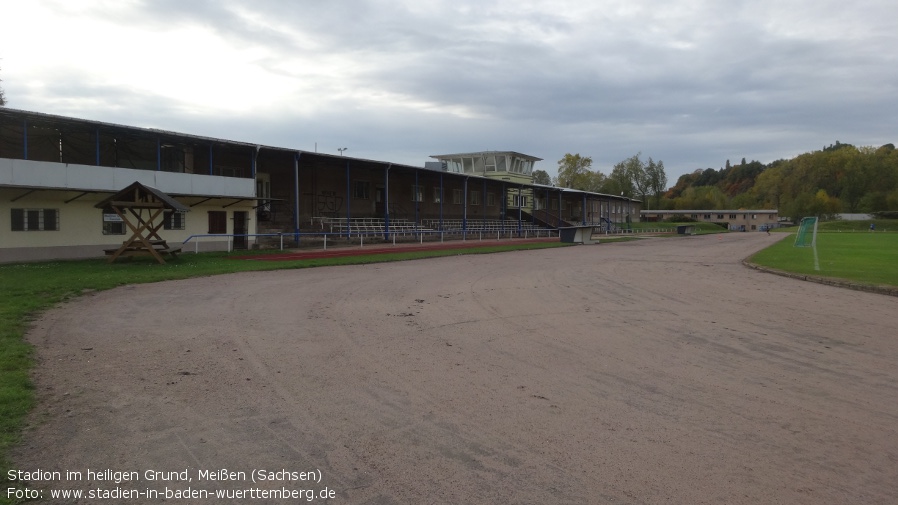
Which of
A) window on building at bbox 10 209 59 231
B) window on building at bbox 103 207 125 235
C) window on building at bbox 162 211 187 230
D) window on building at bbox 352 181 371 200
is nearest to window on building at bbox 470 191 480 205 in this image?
Result: window on building at bbox 352 181 371 200

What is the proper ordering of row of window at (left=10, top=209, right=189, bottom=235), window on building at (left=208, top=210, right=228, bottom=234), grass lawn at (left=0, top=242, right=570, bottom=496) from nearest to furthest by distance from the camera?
grass lawn at (left=0, top=242, right=570, bottom=496) < row of window at (left=10, top=209, right=189, bottom=235) < window on building at (left=208, top=210, right=228, bottom=234)

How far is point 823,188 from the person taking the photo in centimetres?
12975

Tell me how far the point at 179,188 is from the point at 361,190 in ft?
58.6

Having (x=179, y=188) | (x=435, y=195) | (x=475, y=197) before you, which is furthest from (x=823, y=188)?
(x=179, y=188)

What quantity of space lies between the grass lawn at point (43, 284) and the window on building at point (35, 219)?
2608mm

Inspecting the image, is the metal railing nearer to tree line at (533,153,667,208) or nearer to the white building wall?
the white building wall

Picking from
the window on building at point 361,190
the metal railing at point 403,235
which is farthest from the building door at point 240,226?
the window on building at point 361,190

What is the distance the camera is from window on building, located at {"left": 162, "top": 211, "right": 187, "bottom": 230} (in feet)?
89.2

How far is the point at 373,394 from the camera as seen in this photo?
19.7 ft

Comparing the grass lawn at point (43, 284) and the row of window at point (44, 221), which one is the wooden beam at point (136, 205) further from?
the row of window at point (44, 221)

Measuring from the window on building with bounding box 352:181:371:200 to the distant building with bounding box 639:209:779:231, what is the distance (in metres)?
86.0

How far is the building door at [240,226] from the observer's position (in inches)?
1195

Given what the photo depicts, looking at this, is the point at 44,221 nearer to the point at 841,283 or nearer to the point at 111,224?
the point at 111,224

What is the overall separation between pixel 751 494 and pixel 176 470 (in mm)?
4123
